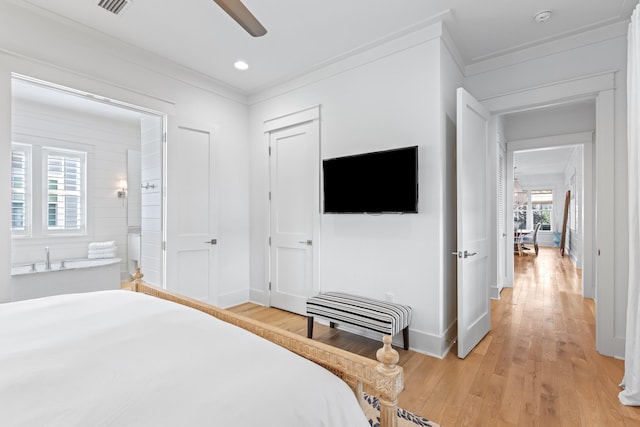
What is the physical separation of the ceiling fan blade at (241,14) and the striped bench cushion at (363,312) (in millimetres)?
2166

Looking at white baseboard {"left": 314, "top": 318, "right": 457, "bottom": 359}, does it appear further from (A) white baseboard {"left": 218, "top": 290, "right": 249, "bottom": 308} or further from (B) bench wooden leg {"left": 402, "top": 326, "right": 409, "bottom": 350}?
(A) white baseboard {"left": 218, "top": 290, "right": 249, "bottom": 308}

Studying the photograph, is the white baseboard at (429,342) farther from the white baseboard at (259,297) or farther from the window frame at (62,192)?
the window frame at (62,192)

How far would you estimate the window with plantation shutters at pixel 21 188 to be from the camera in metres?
4.62

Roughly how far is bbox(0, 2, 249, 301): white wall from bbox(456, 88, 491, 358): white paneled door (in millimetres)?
2731

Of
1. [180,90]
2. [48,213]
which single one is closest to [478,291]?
[180,90]

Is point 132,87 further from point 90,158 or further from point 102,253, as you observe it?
point 102,253

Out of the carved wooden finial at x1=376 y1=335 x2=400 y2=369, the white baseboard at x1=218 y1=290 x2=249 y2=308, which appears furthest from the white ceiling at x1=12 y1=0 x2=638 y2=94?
the white baseboard at x1=218 y1=290 x2=249 y2=308

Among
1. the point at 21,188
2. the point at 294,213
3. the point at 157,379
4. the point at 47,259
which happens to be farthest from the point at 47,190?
the point at 157,379

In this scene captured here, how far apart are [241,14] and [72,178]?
519 cm

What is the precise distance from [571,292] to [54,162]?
842 cm

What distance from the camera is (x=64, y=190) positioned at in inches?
199

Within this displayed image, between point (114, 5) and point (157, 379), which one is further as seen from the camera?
point (114, 5)

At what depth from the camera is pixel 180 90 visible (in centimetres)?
342

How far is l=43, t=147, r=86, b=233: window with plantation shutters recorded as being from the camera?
16.1 ft
